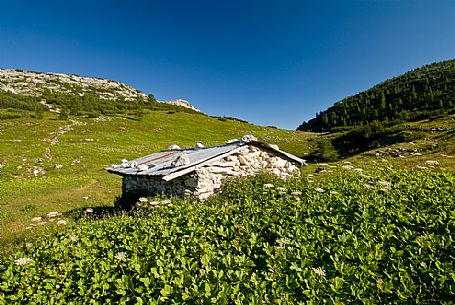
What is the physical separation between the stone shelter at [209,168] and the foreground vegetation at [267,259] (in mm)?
3891

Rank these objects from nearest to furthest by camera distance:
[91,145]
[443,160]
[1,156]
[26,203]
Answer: [443,160], [26,203], [1,156], [91,145]

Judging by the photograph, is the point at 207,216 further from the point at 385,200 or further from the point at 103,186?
the point at 103,186

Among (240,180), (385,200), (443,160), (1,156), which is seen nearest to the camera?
(385,200)

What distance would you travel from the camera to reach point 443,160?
16656mm

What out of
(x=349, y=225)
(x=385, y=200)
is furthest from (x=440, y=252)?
(x=385, y=200)

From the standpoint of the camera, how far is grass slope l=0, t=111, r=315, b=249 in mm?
17005

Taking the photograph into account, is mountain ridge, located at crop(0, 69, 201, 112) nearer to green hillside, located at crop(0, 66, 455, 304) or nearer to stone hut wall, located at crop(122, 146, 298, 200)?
stone hut wall, located at crop(122, 146, 298, 200)

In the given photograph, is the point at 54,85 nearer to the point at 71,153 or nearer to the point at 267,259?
the point at 71,153

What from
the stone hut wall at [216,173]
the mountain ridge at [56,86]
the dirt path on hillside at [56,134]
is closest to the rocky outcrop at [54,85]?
the mountain ridge at [56,86]

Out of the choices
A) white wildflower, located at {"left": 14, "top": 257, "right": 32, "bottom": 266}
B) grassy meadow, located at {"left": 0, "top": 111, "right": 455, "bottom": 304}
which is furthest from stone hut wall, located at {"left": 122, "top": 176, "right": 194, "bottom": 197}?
white wildflower, located at {"left": 14, "top": 257, "right": 32, "bottom": 266}

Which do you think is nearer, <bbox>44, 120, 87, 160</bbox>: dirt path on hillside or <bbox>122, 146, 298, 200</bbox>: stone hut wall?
<bbox>122, 146, 298, 200</bbox>: stone hut wall

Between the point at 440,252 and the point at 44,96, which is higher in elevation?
the point at 44,96

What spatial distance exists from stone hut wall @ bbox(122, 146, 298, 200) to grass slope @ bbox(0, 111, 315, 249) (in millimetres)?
4602

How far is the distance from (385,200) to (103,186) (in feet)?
76.3
